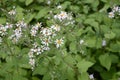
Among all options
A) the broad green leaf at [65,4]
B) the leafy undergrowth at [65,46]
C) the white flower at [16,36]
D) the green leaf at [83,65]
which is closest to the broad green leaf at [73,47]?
the leafy undergrowth at [65,46]

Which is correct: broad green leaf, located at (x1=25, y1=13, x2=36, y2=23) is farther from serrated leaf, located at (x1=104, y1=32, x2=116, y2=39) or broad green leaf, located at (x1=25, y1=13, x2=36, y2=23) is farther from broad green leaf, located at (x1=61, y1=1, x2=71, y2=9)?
serrated leaf, located at (x1=104, y1=32, x2=116, y2=39)

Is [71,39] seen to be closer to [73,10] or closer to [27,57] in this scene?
[27,57]

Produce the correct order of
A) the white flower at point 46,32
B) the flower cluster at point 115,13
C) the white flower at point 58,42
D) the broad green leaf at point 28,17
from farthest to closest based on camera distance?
the broad green leaf at point 28,17 → the flower cluster at point 115,13 → the white flower at point 46,32 → the white flower at point 58,42

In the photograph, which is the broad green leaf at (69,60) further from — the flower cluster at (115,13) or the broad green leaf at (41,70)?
the flower cluster at (115,13)

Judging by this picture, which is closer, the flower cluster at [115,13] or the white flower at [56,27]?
the white flower at [56,27]

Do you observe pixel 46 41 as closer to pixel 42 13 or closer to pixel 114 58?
pixel 114 58

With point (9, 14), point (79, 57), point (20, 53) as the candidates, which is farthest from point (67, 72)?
point (9, 14)

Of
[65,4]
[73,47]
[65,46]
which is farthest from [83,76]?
[65,4]

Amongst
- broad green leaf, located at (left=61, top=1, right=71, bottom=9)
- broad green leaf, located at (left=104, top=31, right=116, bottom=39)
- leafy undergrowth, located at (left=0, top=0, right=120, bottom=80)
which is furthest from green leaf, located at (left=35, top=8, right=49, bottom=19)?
broad green leaf, located at (left=104, top=31, right=116, bottom=39)
